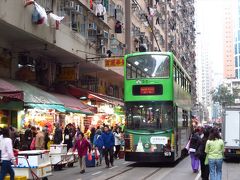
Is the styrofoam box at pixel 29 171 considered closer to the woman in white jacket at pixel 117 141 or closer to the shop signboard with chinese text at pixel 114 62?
the woman in white jacket at pixel 117 141

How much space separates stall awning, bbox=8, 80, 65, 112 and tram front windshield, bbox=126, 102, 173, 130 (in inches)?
148

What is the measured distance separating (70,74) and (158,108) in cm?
1056

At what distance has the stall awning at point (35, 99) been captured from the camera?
19423mm

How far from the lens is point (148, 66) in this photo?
63.4 feet

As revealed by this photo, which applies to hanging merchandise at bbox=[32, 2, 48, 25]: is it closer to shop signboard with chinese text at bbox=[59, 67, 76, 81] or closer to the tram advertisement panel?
the tram advertisement panel

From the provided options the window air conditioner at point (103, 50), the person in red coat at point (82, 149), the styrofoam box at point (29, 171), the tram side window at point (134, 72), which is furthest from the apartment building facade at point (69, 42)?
the styrofoam box at point (29, 171)

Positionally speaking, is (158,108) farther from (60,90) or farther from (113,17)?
(113,17)

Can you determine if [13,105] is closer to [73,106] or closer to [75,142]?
[75,142]

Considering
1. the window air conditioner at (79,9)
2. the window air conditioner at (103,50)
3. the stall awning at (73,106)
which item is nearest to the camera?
the stall awning at (73,106)

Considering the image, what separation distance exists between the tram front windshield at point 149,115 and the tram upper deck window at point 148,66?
1.17 m

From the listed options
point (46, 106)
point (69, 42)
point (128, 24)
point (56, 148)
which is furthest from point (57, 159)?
point (128, 24)

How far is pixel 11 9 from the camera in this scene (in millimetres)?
18453

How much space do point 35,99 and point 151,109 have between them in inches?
200

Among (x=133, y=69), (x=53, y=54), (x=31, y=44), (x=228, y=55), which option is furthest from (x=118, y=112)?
(x=228, y=55)
